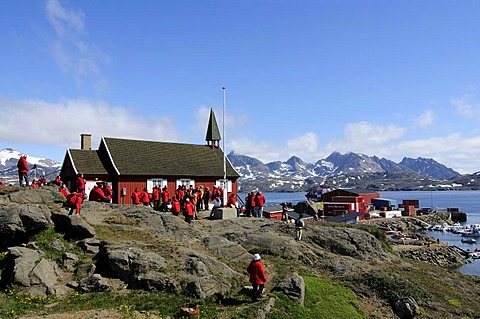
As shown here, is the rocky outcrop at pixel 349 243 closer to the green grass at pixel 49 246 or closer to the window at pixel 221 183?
the green grass at pixel 49 246

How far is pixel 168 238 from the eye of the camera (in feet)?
75.9

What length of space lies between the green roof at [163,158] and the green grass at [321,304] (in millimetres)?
23592

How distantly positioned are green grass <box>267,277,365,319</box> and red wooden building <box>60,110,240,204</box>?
23.1 metres

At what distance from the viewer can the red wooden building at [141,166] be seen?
127 feet

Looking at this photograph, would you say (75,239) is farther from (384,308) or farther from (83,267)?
(384,308)

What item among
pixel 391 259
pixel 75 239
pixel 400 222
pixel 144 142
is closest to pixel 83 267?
pixel 75 239

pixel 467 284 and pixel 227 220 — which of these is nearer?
pixel 467 284

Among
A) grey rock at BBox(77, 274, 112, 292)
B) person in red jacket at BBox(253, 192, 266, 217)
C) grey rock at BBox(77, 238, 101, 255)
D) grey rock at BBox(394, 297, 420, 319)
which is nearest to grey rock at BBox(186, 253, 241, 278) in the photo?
grey rock at BBox(77, 274, 112, 292)

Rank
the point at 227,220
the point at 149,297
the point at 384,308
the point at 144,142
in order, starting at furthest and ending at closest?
the point at 144,142 < the point at 227,220 < the point at 384,308 < the point at 149,297

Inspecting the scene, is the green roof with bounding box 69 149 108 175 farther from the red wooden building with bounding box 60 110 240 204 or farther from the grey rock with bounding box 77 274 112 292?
the grey rock with bounding box 77 274 112 292

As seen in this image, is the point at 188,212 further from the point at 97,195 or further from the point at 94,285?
the point at 94,285

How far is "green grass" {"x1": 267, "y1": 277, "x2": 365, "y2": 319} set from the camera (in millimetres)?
16406

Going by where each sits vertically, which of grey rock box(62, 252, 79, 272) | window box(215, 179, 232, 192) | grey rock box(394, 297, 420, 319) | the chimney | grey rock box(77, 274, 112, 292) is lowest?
grey rock box(394, 297, 420, 319)

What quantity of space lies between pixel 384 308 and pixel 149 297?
11472 mm
